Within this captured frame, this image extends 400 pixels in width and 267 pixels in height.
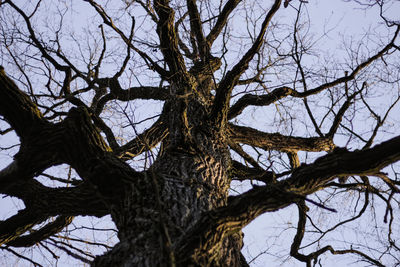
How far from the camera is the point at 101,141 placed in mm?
2551

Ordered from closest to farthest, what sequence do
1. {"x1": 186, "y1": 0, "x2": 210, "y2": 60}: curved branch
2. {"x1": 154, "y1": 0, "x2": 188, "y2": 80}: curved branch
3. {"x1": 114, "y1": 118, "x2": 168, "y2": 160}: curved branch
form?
1. {"x1": 154, "y1": 0, "x2": 188, "y2": 80}: curved branch
2. {"x1": 114, "y1": 118, "x2": 168, "y2": 160}: curved branch
3. {"x1": 186, "y1": 0, "x2": 210, "y2": 60}: curved branch

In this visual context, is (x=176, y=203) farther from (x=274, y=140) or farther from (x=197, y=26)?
(x=197, y=26)

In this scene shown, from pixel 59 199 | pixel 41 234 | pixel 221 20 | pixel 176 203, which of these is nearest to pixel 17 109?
pixel 59 199

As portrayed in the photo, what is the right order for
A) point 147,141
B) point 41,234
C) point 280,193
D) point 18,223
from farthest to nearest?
1. point 147,141
2. point 41,234
3. point 18,223
4. point 280,193

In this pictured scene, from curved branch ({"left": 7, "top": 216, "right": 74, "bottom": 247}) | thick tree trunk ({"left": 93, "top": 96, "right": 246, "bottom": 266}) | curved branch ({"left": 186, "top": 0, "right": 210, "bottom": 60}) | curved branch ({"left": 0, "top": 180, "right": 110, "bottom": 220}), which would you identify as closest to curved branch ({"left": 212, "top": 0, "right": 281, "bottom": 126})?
→ thick tree trunk ({"left": 93, "top": 96, "right": 246, "bottom": 266})

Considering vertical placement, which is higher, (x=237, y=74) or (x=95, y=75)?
(x=95, y=75)

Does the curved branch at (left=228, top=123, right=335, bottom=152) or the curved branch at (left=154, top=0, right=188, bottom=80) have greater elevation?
the curved branch at (left=154, top=0, right=188, bottom=80)

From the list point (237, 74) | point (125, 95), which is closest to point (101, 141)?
point (237, 74)

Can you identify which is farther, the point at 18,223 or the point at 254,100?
the point at 254,100

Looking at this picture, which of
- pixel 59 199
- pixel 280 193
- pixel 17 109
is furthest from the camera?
pixel 59 199

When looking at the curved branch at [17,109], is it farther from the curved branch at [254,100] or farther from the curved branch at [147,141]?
the curved branch at [254,100]

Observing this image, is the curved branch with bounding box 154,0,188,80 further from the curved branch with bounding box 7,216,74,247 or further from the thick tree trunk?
the curved branch with bounding box 7,216,74,247

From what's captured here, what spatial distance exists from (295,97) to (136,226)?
297 centimetres

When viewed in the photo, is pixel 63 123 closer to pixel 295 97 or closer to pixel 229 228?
pixel 229 228
